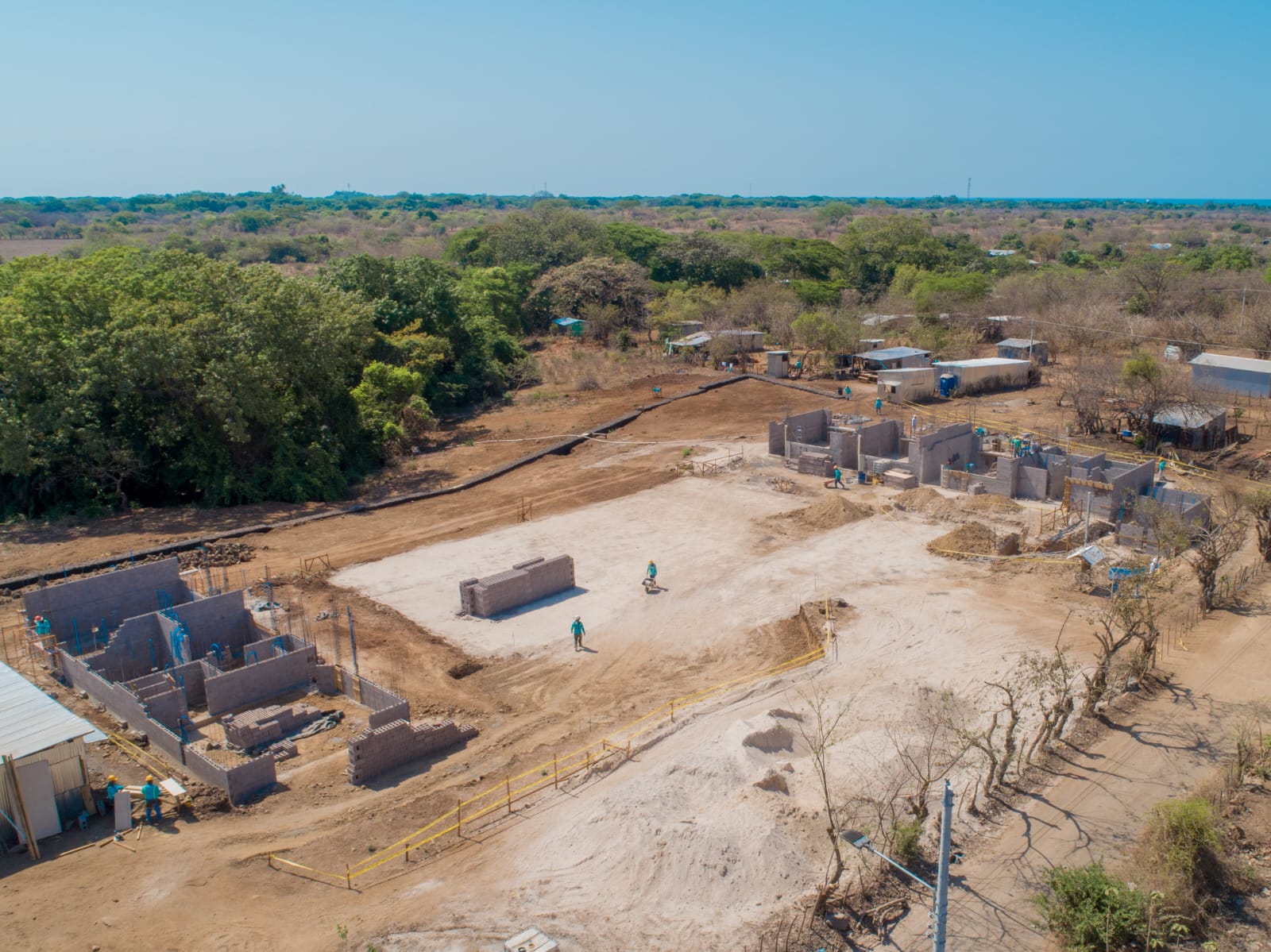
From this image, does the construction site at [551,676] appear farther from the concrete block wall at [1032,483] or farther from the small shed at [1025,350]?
the small shed at [1025,350]

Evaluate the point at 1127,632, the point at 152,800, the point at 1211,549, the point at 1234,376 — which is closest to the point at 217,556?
the point at 152,800

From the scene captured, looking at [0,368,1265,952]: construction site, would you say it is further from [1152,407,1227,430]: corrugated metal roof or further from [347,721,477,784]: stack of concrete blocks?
[1152,407,1227,430]: corrugated metal roof

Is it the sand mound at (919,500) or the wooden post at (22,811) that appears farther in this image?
the sand mound at (919,500)

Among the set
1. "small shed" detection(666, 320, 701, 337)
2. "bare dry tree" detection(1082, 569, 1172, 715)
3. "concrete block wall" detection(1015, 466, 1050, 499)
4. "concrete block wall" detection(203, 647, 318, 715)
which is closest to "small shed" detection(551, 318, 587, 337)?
"small shed" detection(666, 320, 701, 337)

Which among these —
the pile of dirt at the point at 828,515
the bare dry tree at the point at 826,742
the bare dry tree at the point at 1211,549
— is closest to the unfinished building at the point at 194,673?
the bare dry tree at the point at 826,742

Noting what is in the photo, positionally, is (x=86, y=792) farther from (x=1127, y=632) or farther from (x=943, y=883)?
(x=1127, y=632)

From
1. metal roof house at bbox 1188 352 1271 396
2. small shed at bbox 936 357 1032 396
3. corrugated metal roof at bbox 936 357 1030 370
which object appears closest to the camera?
metal roof house at bbox 1188 352 1271 396
